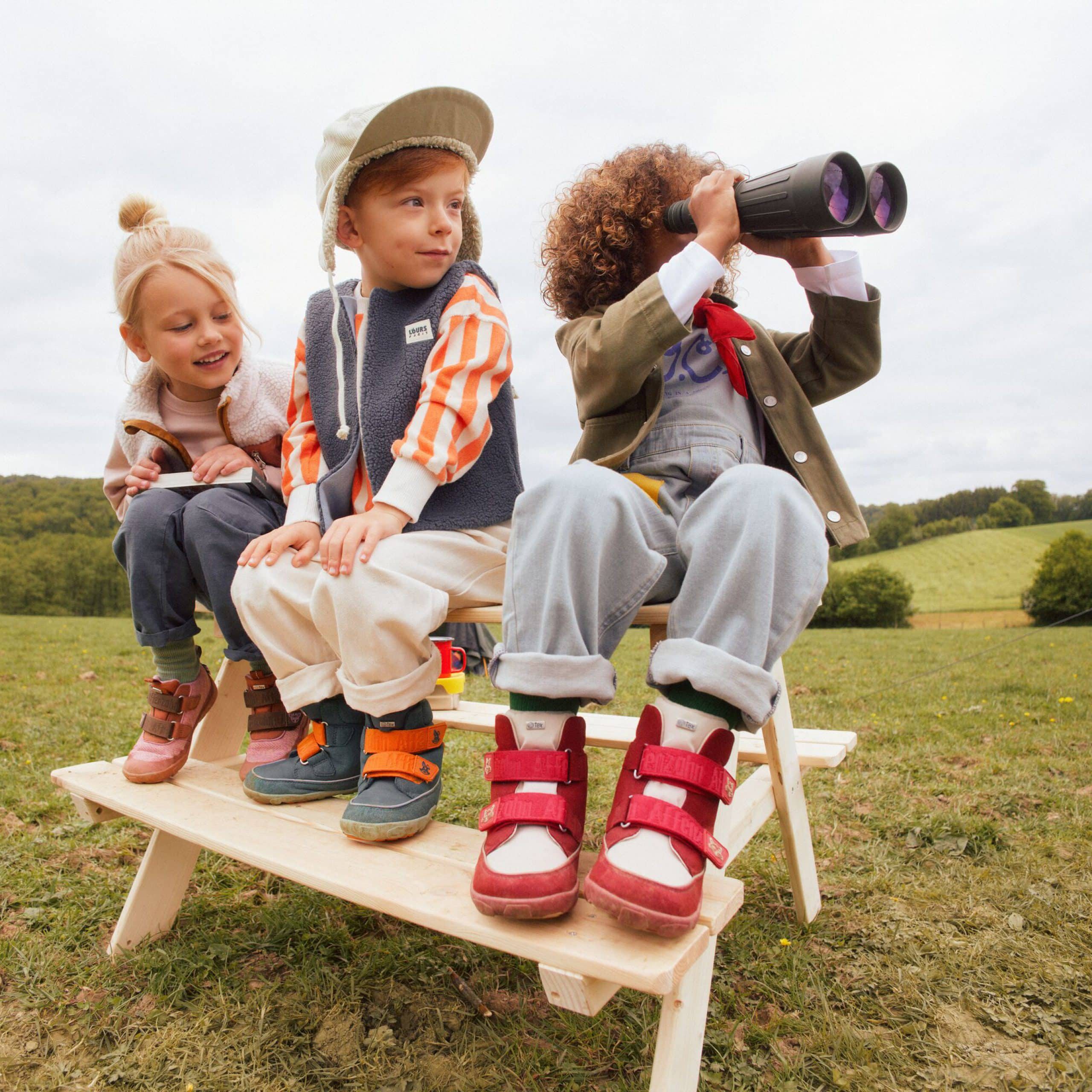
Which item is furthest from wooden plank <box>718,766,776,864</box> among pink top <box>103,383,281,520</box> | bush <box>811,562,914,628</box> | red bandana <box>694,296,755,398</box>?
bush <box>811,562,914,628</box>

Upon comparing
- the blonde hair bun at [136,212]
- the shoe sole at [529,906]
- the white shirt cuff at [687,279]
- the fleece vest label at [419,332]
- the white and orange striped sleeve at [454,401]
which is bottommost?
the shoe sole at [529,906]

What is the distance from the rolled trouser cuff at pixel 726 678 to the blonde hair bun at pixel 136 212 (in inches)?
65.1

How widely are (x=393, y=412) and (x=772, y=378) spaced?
2.66 ft

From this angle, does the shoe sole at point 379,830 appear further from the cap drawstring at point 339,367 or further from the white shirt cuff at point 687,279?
the white shirt cuff at point 687,279

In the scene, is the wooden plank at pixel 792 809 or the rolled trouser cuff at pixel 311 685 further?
the wooden plank at pixel 792 809

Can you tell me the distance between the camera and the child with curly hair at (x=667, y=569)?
3.38 feet

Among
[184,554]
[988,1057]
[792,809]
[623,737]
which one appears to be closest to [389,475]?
[184,554]

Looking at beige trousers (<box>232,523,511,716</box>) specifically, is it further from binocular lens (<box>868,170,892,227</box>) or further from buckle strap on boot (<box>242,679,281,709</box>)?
binocular lens (<box>868,170,892,227</box>)

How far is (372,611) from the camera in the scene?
1.35 metres

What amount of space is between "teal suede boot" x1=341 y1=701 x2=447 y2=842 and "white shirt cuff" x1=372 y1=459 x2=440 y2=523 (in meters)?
0.35

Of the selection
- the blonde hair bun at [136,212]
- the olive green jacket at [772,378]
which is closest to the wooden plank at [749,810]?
the olive green jacket at [772,378]

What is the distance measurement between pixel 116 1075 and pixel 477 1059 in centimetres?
60

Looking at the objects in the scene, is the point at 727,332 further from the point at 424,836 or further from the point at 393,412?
the point at 424,836

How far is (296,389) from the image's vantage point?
6.07 ft
